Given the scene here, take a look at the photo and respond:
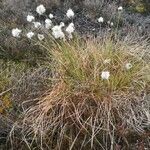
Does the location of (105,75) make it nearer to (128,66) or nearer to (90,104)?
(90,104)

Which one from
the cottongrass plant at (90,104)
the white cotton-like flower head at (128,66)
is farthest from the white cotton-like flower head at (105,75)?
the white cotton-like flower head at (128,66)

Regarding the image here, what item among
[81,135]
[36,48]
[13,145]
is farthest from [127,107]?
[36,48]

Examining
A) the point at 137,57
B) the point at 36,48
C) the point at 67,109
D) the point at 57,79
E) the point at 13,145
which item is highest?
the point at 36,48

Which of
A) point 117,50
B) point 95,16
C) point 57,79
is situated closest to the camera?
point 57,79

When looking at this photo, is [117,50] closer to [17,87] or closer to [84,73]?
[84,73]

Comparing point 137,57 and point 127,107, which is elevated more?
point 137,57

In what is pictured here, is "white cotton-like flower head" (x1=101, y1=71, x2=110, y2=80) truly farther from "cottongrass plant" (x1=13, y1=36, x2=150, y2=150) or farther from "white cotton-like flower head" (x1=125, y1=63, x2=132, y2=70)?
"white cotton-like flower head" (x1=125, y1=63, x2=132, y2=70)

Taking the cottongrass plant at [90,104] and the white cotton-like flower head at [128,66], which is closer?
the cottongrass plant at [90,104]

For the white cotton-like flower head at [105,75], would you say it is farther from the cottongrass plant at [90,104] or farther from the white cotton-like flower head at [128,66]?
the white cotton-like flower head at [128,66]
